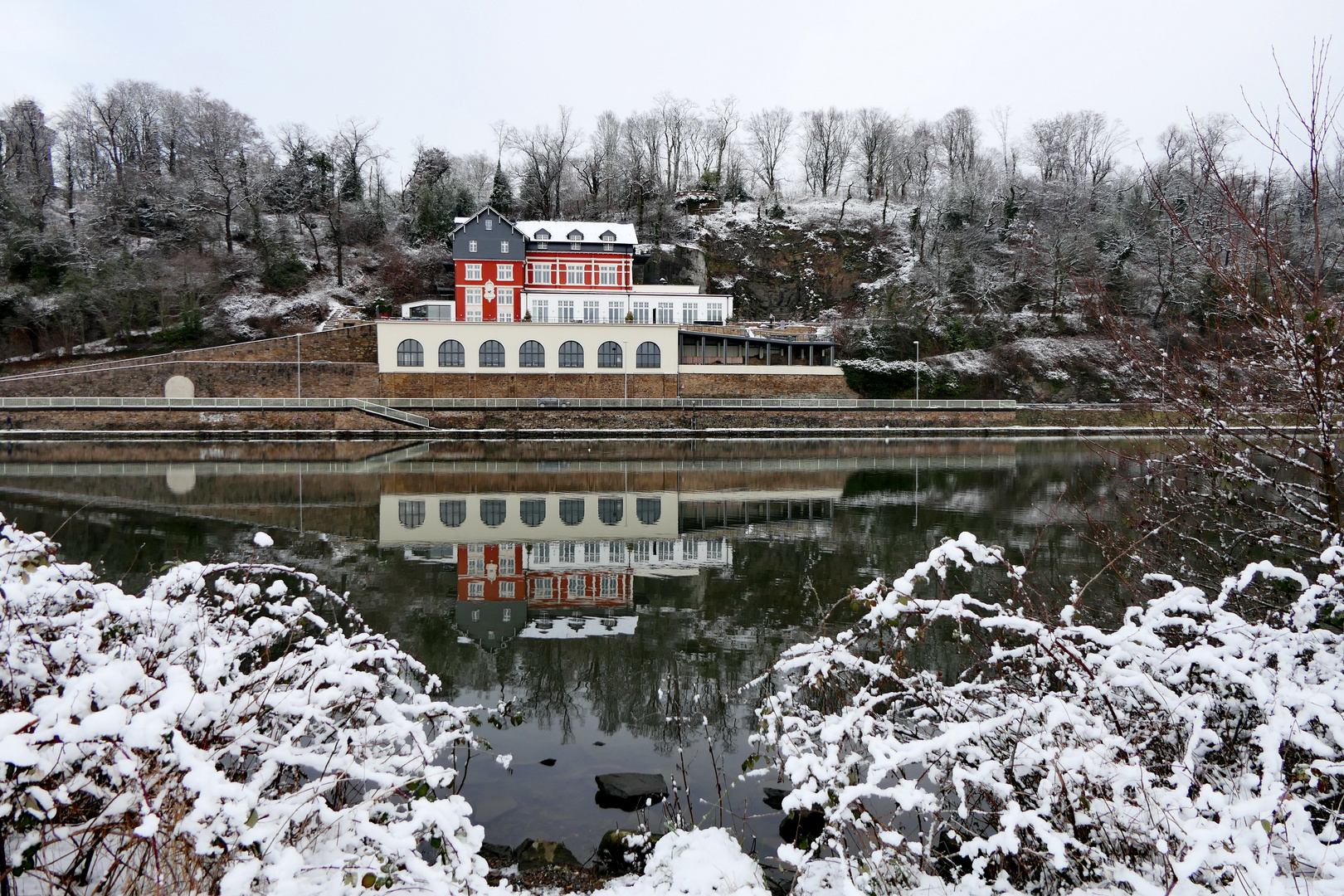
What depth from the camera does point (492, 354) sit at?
43.4m

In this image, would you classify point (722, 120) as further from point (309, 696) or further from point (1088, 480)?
point (309, 696)

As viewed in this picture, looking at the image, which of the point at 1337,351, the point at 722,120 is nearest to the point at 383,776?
the point at 1337,351

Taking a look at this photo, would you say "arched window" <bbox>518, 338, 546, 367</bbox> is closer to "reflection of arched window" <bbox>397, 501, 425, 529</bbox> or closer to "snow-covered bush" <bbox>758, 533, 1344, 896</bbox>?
"reflection of arched window" <bbox>397, 501, 425, 529</bbox>

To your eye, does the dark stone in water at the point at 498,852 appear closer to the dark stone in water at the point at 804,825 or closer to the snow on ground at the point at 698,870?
the snow on ground at the point at 698,870

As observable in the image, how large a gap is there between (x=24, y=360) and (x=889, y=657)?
52634 mm

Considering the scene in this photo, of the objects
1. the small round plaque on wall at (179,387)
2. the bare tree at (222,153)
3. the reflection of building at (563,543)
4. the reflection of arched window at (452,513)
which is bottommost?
the reflection of building at (563,543)

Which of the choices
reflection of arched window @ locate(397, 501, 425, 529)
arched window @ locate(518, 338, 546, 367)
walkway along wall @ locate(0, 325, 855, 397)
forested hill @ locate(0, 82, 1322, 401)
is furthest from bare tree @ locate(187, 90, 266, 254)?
reflection of arched window @ locate(397, 501, 425, 529)

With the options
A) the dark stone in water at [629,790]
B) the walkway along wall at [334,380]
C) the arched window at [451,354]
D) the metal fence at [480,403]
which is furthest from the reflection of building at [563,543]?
the arched window at [451,354]

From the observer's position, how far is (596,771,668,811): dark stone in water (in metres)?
5.67

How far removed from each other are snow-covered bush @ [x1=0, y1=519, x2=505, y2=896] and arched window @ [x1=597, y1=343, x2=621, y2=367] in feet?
133

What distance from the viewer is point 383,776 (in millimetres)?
3111

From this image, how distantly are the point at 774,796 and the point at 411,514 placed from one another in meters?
13.6

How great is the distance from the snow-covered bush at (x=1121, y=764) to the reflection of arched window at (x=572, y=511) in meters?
12.8

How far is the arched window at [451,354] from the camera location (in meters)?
42.8
